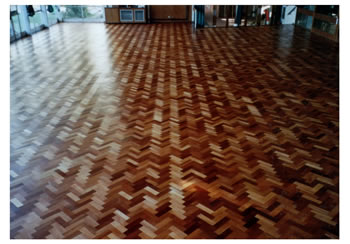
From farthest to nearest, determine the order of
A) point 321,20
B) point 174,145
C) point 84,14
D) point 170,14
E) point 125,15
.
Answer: point 84,14, point 170,14, point 125,15, point 321,20, point 174,145

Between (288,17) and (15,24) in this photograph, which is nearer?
(15,24)

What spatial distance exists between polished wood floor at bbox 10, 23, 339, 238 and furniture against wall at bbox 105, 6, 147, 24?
12.7 ft

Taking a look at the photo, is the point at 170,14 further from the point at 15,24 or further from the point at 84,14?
the point at 15,24

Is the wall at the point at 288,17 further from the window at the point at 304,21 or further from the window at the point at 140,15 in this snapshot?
the window at the point at 140,15

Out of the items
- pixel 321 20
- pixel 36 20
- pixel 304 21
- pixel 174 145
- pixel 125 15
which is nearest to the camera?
pixel 174 145

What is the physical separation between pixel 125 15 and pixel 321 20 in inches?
227

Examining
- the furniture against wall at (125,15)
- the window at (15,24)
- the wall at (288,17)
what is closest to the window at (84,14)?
the furniture against wall at (125,15)

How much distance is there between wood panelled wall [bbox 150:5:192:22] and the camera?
35.9ft

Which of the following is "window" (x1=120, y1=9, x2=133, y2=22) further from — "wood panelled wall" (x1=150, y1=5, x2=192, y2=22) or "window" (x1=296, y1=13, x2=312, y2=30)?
"window" (x1=296, y1=13, x2=312, y2=30)

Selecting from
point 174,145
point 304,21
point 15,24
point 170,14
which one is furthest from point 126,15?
point 174,145

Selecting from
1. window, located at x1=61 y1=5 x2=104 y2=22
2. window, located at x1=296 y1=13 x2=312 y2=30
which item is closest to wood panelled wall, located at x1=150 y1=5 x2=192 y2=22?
window, located at x1=61 y1=5 x2=104 y2=22

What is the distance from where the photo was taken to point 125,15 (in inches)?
427

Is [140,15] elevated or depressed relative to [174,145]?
elevated

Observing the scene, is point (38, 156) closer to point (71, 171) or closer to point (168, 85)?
point (71, 171)
